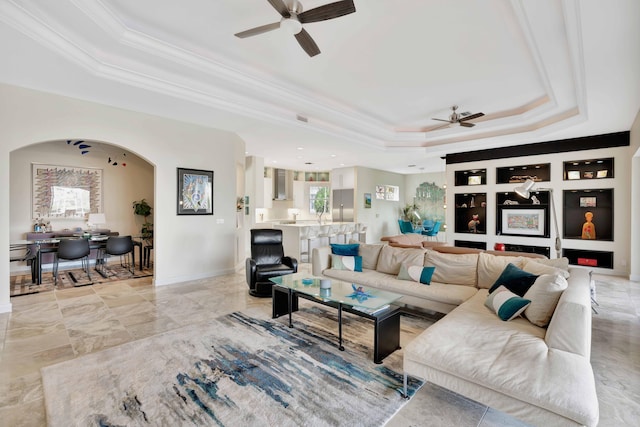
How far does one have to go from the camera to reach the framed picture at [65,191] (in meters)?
6.07

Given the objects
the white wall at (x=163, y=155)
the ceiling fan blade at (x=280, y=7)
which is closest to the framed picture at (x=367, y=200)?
the white wall at (x=163, y=155)

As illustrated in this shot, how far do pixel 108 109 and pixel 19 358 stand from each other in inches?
138

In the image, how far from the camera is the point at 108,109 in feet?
15.2

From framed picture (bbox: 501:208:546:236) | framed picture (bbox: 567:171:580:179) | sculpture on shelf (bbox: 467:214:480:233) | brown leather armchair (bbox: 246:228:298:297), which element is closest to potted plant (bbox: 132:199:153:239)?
brown leather armchair (bbox: 246:228:298:297)

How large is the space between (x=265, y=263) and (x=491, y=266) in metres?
3.34

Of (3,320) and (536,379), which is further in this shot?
(3,320)

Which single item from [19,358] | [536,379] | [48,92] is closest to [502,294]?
[536,379]

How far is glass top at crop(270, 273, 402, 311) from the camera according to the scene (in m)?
2.97

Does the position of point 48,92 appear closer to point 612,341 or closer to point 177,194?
point 177,194

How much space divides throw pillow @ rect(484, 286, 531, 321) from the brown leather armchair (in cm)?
287

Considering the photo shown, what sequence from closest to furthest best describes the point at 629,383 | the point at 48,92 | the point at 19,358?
the point at 629,383 → the point at 19,358 → the point at 48,92

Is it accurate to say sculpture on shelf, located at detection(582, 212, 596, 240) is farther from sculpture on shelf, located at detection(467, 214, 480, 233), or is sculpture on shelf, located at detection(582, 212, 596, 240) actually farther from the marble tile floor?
sculpture on shelf, located at detection(467, 214, 480, 233)

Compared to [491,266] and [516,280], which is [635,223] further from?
[516,280]

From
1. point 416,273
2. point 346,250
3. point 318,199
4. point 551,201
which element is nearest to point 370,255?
point 346,250
